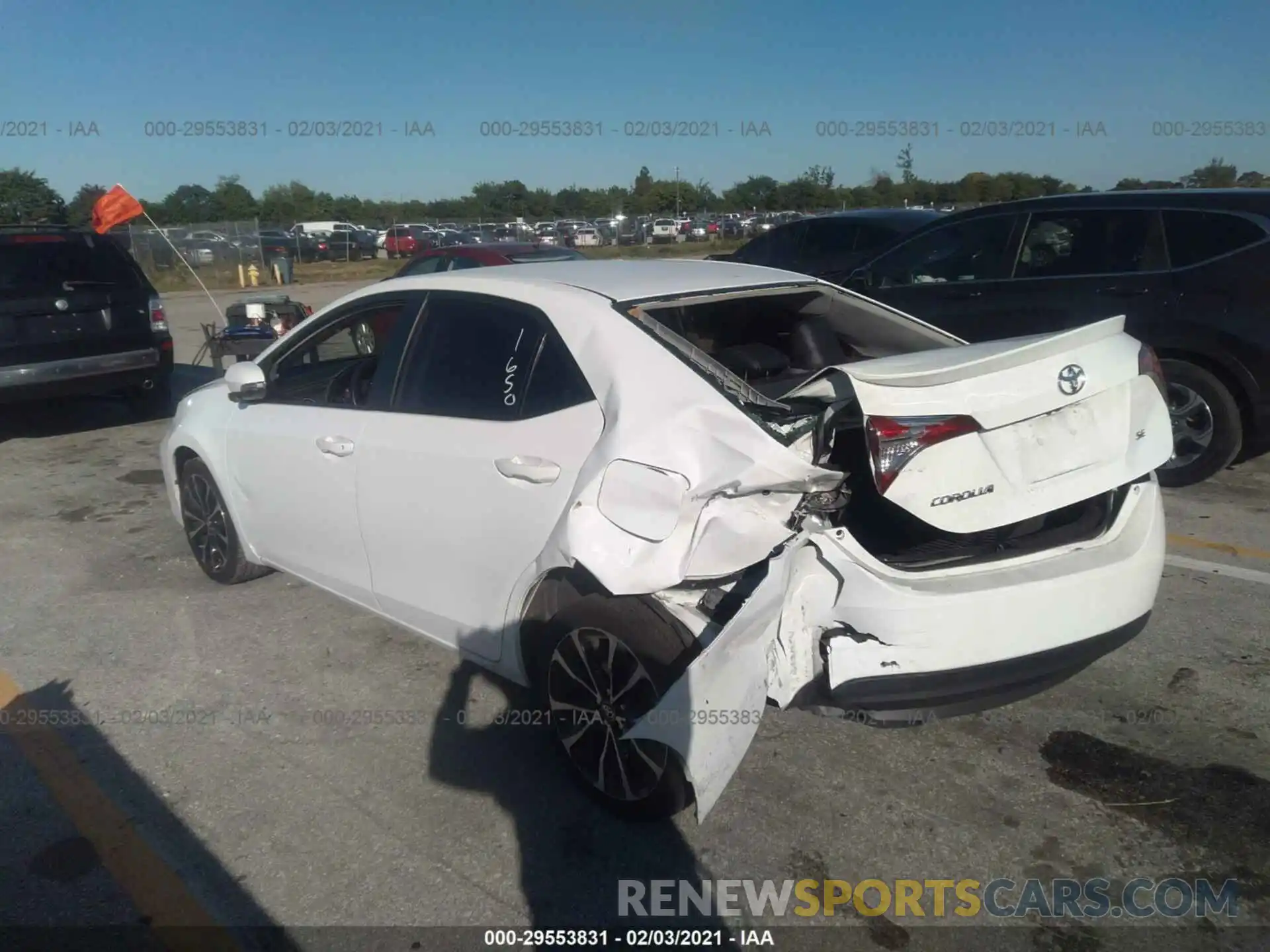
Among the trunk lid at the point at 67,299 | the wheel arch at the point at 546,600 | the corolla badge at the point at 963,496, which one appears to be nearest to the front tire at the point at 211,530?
the wheel arch at the point at 546,600

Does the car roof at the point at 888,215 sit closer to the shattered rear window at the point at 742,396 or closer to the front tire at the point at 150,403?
the front tire at the point at 150,403

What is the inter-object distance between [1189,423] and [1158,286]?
2.93ft

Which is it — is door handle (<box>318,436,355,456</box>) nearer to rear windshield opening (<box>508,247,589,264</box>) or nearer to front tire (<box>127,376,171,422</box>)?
front tire (<box>127,376,171,422</box>)

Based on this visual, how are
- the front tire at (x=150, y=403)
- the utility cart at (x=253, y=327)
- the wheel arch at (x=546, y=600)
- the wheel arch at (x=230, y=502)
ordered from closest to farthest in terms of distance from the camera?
the wheel arch at (x=546, y=600) → the wheel arch at (x=230, y=502) → the utility cart at (x=253, y=327) → the front tire at (x=150, y=403)

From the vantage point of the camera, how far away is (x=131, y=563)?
568 cm

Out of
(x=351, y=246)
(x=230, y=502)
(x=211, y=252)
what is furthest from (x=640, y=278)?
(x=351, y=246)

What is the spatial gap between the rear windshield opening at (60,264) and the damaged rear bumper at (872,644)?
7.80 m

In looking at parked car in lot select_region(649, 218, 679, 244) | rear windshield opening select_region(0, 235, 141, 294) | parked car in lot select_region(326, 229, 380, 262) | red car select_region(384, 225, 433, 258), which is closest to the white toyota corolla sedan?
rear windshield opening select_region(0, 235, 141, 294)

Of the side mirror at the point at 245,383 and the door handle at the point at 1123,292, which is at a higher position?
the door handle at the point at 1123,292

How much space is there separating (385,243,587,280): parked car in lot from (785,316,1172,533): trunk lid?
27.2 ft

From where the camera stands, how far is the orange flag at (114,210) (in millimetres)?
11172

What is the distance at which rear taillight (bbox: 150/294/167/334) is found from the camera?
9055 mm

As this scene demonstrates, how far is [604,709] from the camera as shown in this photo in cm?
303

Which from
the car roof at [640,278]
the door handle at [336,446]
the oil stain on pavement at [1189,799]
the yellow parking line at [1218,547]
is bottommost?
the oil stain on pavement at [1189,799]
